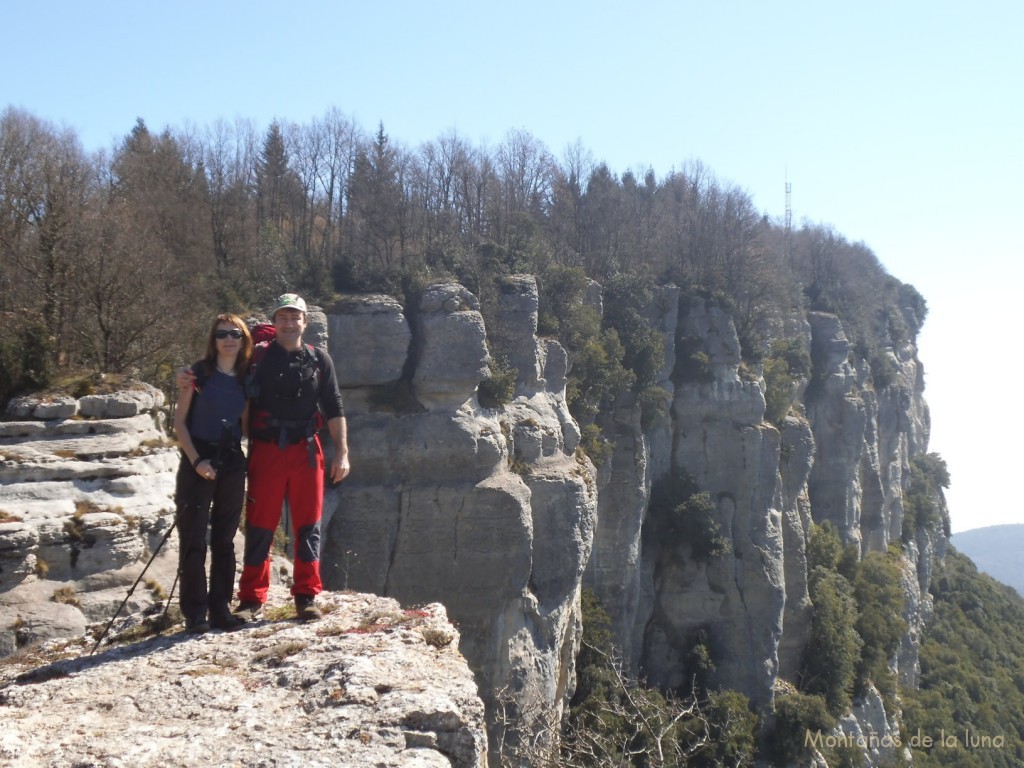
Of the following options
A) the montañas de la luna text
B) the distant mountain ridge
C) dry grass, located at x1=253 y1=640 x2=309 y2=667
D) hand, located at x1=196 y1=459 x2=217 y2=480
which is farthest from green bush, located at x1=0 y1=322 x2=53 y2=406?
the distant mountain ridge

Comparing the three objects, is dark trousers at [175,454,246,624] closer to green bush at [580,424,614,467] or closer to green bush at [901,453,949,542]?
green bush at [580,424,614,467]

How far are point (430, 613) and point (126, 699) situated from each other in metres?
1.92

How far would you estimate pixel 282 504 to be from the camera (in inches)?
227

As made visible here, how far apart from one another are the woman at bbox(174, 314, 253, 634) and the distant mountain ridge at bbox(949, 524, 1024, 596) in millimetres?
159574

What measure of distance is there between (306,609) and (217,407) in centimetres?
144

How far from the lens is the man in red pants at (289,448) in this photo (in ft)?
18.7

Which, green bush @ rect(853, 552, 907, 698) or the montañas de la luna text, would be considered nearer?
the montañas de la luna text

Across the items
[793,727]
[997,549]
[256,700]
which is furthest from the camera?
[997,549]

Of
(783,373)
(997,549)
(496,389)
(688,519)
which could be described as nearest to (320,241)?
(496,389)

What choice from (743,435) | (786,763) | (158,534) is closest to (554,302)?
(743,435)

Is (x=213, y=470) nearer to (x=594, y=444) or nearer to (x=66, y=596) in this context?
(x=66, y=596)

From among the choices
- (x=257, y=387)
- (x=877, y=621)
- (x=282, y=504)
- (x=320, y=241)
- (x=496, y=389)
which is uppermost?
(x=320, y=241)

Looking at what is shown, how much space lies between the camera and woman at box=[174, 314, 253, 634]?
217 inches

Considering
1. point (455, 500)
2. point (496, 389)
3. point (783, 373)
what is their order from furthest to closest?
point (783, 373), point (496, 389), point (455, 500)
